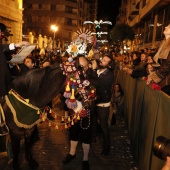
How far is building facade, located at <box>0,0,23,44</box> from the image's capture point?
17.1 m

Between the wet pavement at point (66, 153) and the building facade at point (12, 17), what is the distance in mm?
11519

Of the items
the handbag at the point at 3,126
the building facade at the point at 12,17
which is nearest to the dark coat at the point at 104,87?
the handbag at the point at 3,126

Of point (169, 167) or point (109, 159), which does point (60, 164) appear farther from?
point (169, 167)

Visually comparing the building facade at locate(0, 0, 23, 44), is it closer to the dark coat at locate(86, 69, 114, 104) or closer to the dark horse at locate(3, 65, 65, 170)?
the dark coat at locate(86, 69, 114, 104)

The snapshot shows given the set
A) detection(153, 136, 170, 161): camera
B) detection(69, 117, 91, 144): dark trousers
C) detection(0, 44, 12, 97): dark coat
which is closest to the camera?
detection(153, 136, 170, 161): camera

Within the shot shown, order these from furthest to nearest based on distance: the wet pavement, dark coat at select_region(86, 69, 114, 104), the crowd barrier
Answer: dark coat at select_region(86, 69, 114, 104)
the wet pavement
the crowd barrier

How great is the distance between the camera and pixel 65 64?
13.5ft

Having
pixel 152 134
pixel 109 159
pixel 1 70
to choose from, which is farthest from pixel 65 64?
pixel 109 159

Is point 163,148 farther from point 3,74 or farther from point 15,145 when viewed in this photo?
point 15,145

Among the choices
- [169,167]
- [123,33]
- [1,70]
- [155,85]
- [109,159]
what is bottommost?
[109,159]

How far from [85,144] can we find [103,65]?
6.20 feet

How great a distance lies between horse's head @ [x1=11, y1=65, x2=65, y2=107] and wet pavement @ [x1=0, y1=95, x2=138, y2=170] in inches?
67.3

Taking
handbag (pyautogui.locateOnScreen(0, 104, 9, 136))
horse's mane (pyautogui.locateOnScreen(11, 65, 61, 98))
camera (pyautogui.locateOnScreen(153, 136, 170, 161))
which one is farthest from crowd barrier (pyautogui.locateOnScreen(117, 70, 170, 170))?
handbag (pyautogui.locateOnScreen(0, 104, 9, 136))

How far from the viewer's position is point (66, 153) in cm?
586
